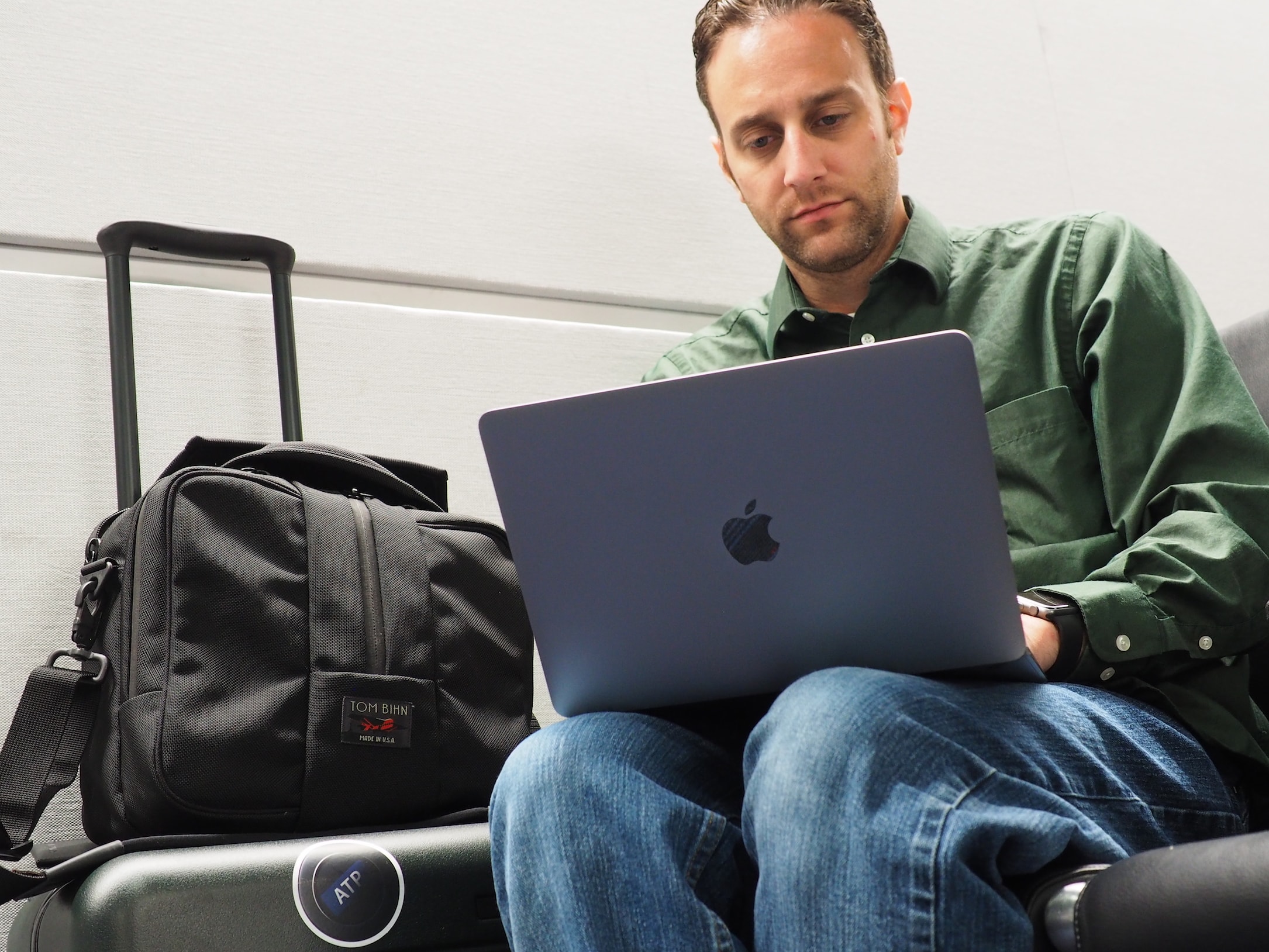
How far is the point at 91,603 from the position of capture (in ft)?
2.86

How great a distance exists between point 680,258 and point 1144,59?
0.77 meters

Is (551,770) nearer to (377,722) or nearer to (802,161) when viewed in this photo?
(377,722)

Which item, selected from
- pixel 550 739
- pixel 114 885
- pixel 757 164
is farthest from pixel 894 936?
pixel 757 164

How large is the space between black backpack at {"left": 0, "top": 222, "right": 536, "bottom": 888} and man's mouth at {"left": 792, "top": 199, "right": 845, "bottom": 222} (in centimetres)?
40

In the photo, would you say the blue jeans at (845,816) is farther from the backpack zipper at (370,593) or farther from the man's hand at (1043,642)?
the backpack zipper at (370,593)

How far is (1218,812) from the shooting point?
0.70m

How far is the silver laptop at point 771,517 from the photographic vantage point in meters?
0.57

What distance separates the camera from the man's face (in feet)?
3.38

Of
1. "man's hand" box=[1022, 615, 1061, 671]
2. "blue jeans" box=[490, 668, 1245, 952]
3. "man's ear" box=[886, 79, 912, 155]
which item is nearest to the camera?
"blue jeans" box=[490, 668, 1245, 952]

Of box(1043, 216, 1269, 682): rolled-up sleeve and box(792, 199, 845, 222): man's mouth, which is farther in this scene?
box(792, 199, 845, 222): man's mouth

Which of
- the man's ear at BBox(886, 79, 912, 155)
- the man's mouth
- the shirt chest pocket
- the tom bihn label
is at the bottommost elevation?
the tom bihn label

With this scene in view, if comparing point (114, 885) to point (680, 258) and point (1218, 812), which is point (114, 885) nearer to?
point (1218, 812)

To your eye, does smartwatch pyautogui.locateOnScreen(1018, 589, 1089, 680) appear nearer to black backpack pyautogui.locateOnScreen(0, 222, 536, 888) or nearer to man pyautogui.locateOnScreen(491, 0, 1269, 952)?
man pyautogui.locateOnScreen(491, 0, 1269, 952)

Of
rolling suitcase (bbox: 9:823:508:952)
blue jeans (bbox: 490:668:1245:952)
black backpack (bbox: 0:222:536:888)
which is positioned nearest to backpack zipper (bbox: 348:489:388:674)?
black backpack (bbox: 0:222:536:888)
